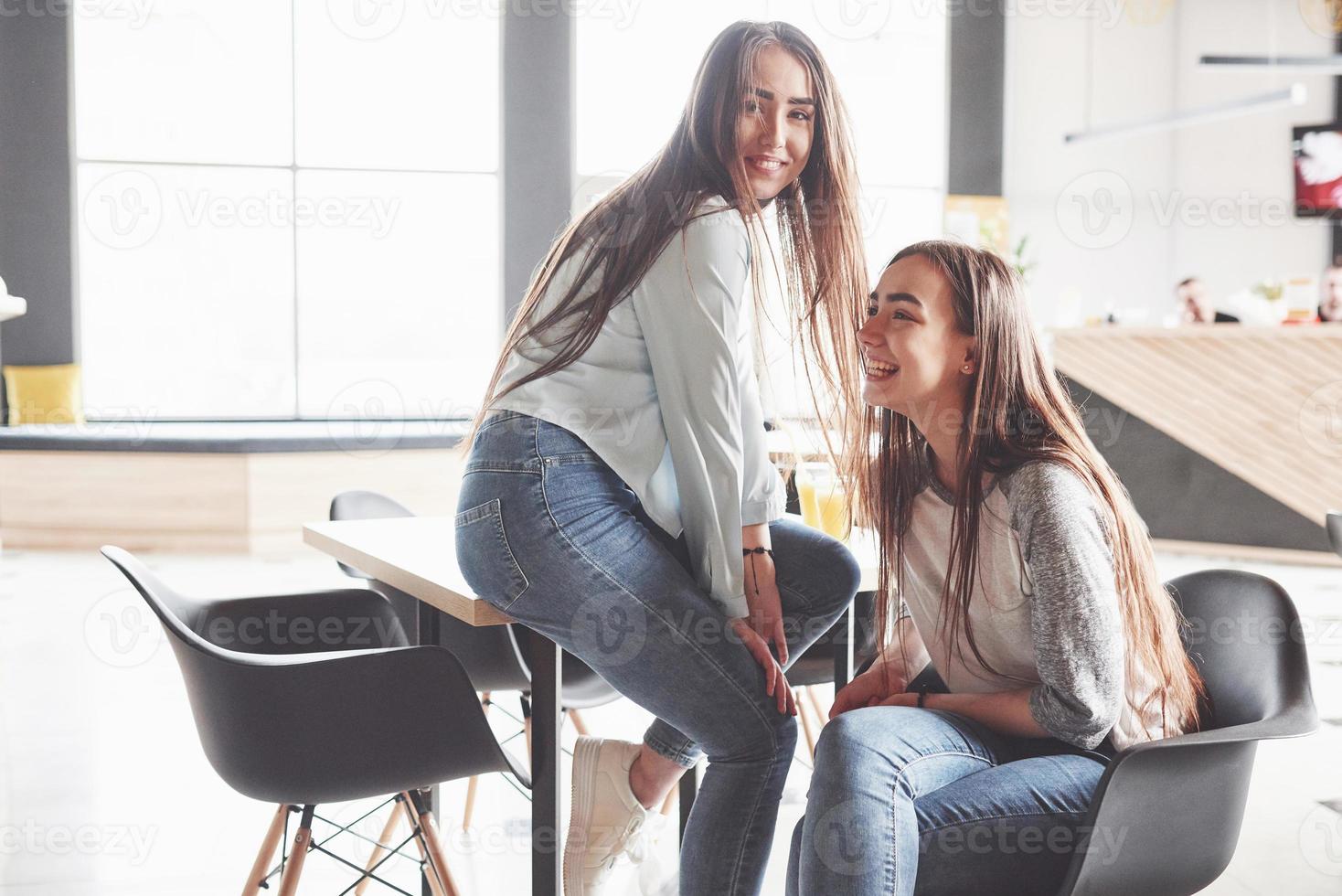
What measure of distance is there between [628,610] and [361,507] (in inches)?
57.3

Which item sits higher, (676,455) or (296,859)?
(676,455)

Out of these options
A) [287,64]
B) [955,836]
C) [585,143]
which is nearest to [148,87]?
[287,64]

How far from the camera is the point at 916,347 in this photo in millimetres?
1445

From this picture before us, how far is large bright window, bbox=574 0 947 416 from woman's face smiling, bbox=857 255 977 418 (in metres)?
6.84

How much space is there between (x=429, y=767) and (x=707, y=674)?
42 centimetres

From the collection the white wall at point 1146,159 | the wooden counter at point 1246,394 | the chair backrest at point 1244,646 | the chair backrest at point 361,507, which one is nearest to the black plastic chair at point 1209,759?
the chair backrest at point 1244,646

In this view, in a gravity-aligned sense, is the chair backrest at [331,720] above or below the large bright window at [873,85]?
below

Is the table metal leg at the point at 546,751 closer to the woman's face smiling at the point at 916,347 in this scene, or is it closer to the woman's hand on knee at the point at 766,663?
the woman's hand on knee at the point at 766,663

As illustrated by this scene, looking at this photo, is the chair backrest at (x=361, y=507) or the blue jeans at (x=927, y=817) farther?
the chair backrest at (x=361, y=507)

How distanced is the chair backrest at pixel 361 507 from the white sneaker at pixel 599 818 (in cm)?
106

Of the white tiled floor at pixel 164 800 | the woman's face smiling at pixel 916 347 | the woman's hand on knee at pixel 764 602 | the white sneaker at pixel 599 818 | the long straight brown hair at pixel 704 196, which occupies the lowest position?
the white tiled floor at pixel 164 800

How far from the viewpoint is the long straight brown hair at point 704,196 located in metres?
1.47

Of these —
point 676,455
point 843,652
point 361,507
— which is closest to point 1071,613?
point 676,455

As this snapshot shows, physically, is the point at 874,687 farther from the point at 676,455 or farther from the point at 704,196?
the point at 704,196
